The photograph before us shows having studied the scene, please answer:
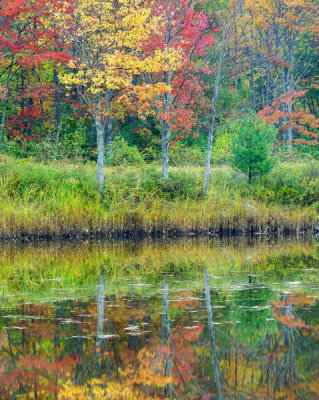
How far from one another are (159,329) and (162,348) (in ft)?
2.43

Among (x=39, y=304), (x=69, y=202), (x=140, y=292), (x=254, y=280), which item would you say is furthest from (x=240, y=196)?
(x=39, y=304)

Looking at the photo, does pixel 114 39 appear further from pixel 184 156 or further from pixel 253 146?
pixel 184 156

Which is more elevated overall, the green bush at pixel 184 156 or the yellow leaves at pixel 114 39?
the yellow leaves at pixel 114 39

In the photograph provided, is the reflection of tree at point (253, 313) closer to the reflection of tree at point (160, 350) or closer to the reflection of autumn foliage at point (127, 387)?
the reflection of tree at point (160, 350)

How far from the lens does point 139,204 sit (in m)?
18.0

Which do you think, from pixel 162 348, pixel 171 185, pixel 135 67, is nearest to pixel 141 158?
pixel 171 185

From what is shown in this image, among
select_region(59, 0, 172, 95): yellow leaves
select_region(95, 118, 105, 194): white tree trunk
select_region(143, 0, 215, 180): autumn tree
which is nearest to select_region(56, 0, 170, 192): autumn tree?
select_region(59, 0, 172, 95): yellow leaves

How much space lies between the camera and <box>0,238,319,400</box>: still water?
15.8 feet

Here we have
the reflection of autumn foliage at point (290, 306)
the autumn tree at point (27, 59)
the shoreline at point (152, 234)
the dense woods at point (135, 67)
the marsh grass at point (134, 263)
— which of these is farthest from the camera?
the autumn tree at point (27, 59)

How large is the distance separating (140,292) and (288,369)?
4.01m

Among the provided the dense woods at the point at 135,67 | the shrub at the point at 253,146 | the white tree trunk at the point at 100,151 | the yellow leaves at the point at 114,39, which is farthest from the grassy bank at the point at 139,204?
the yellow leaves at the point at 114,39

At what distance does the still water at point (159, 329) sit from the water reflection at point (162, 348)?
12 mm

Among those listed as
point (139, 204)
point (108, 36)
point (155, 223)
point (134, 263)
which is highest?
point (108, 36)

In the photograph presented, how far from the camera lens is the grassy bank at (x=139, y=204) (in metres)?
16.9
